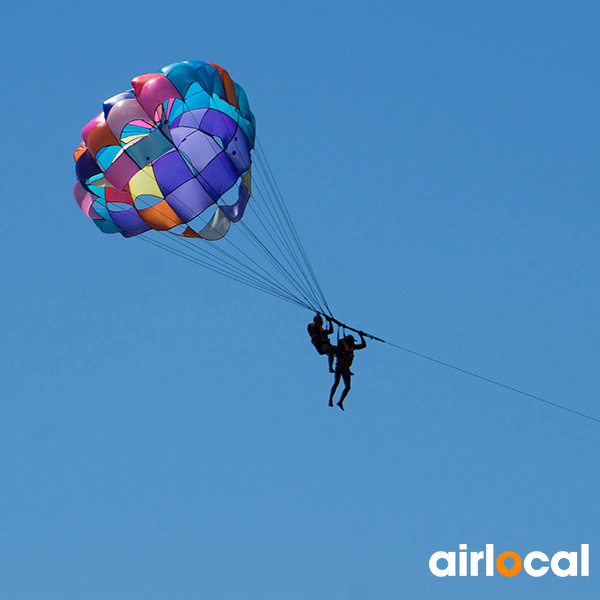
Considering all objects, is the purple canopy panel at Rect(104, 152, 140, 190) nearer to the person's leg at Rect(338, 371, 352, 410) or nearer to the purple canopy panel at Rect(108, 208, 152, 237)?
the purple canopy panel at Rect(108, 208, 152, 237)

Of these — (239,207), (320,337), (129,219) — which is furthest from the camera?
(239,207)

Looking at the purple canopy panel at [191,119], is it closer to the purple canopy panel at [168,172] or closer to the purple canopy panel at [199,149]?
the purple canopy panel at [199,149]

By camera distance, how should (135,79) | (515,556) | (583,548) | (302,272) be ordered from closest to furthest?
(302,272)
(135,79)
(583,548)
(515,556)

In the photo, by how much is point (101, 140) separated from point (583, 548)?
1210 cm

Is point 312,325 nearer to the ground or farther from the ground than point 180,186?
nearer to the ground

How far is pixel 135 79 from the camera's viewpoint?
98.1 ft

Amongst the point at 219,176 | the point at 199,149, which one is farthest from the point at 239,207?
the point at 199,149

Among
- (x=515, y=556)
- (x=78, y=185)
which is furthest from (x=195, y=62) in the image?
(x=515, y=556)

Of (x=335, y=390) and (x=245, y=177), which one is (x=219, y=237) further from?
(x=335, y=390)

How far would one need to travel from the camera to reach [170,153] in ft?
99.9

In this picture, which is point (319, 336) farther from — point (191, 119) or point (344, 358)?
point (191, 119)

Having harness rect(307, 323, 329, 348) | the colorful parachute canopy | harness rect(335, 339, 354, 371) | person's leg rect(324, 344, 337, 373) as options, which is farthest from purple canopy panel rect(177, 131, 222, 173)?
harness rect(335, 339, 354, 371)

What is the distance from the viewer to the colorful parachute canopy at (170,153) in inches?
1172

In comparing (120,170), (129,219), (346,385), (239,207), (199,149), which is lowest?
(346,385)
